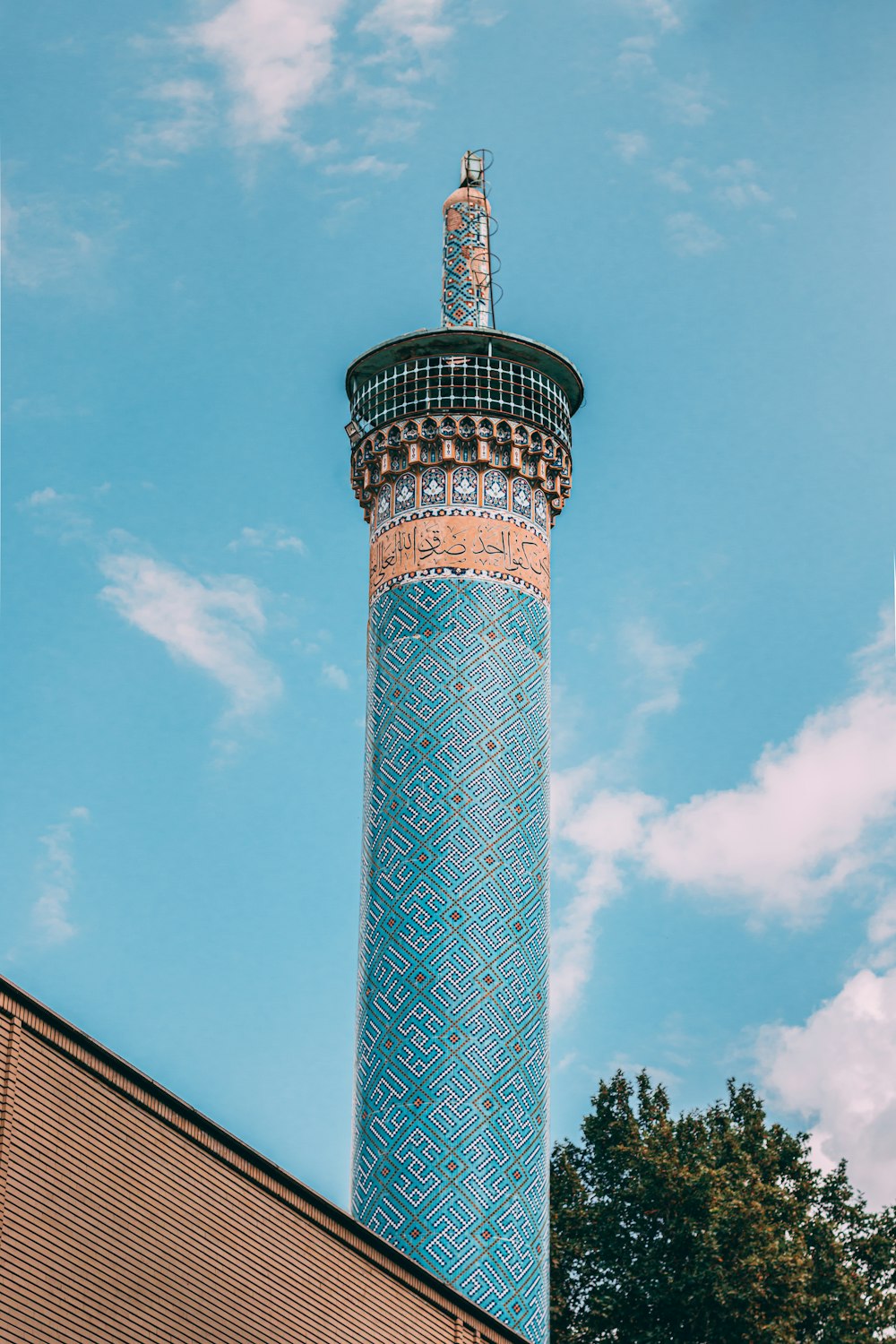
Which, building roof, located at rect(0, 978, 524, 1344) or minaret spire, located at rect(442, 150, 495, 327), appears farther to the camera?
minaret spire, located at rect(442, 150, 495, 327)

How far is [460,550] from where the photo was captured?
53.3ft

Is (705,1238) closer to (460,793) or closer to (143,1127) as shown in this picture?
(460,793)

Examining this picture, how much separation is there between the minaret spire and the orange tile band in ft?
6.61

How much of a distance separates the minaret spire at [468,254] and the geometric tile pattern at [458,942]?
285 cm

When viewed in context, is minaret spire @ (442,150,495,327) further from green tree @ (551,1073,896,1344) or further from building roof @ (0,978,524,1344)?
building roof @ (0,978,524,1344)

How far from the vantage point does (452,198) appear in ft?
60.3

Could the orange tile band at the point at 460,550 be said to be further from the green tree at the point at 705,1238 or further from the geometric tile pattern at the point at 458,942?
the green tree at the point at 705,1238

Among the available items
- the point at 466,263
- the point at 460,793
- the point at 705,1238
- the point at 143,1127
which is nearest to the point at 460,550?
the point at 460,793

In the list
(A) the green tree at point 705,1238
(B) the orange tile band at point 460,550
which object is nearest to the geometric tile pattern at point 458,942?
(B) the orange tile band at point 460,550

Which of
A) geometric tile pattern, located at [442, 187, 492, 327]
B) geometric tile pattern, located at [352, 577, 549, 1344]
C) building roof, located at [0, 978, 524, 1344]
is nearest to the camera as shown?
building roof, located at [0, 978, 524, 1344]

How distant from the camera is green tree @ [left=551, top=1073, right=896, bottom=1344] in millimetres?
16734

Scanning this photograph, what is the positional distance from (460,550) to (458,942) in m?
3.33

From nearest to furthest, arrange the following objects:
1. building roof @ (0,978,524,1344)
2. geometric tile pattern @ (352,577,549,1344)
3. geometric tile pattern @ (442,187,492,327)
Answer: building roof @ (0,978,524,1344) → geometric tile pattern @ (352,577,549,1344) → geometric tile pattern @ (442,187,492,327)

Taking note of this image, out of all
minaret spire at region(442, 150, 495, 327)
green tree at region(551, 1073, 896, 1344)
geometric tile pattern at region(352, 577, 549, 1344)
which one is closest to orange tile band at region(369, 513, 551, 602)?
geometric tile pattern at region(352, 577, 549, 1344)
